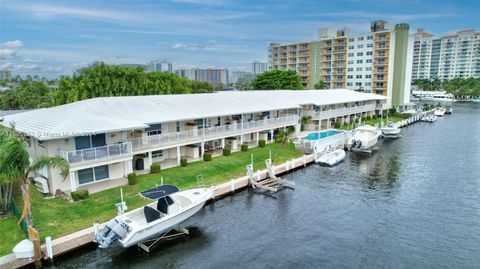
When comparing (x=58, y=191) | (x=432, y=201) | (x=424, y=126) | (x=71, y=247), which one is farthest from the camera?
(x=424, y=126)

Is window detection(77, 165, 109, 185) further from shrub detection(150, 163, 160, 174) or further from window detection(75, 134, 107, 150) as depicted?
shrub detection(150, 163, 160, 174)

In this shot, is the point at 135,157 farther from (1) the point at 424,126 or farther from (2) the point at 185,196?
(1) the point at 424,126

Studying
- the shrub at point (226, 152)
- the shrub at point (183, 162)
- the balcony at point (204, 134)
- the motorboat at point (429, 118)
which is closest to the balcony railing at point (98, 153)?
the balcony at point (204, 134)

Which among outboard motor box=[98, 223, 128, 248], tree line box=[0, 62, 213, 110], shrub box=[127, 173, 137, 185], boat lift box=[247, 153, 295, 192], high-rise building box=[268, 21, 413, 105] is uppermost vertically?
high-rise building box=[268, 21, 413, 105]

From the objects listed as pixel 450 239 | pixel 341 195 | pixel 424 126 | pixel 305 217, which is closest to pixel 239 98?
pixel 341 195

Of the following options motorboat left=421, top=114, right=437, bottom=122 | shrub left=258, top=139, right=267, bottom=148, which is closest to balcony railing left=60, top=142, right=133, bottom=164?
shrub left=258, top=139, right=267, bottom=148

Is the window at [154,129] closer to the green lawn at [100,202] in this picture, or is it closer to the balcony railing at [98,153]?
the green lawn at [100,202]
